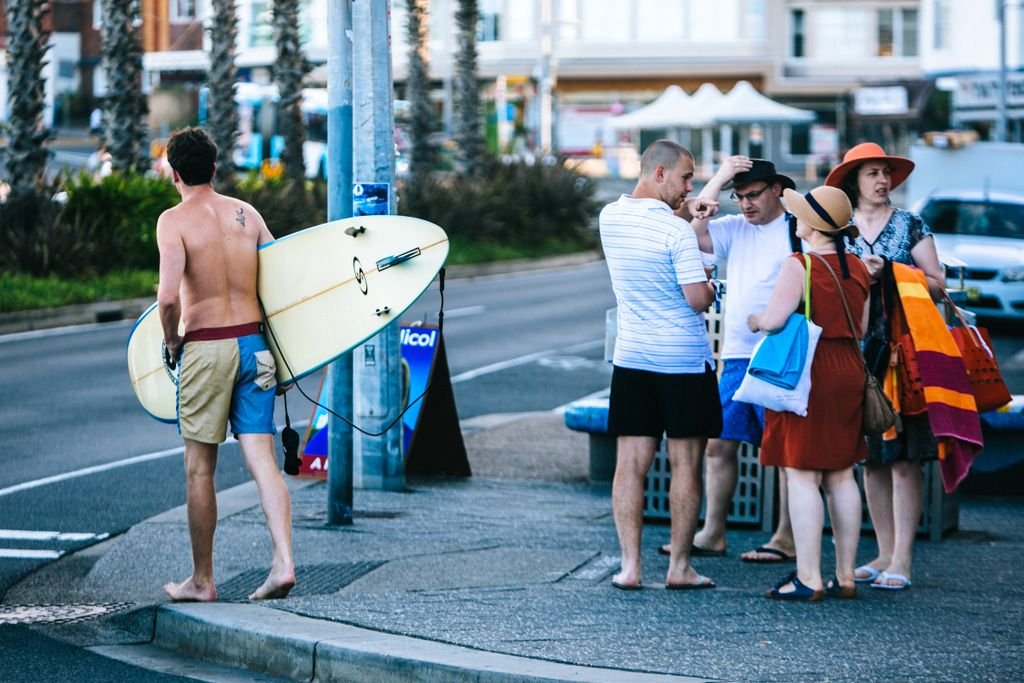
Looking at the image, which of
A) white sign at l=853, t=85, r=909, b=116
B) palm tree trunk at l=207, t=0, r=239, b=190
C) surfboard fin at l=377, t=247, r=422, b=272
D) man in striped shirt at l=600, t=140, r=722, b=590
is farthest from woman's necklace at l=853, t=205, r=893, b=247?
white sign at l=853, t=85, r=909, b=116

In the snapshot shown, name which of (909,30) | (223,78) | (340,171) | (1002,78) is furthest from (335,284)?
(909,30)

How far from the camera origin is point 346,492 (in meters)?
8.41

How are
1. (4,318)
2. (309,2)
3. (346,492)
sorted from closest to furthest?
1. (346,492)
2. (4,318)
3. (309,2)

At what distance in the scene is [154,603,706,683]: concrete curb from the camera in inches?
219

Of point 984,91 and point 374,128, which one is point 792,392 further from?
point 984,91

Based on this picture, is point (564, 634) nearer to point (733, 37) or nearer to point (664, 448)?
point (664, 448)

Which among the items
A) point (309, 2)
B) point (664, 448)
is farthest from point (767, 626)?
point (309, 2)

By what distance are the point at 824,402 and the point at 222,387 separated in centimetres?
238

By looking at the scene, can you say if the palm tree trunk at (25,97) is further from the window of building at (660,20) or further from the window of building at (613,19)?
the window of building at (660,20)

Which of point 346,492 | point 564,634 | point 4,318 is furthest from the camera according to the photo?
point 4,318

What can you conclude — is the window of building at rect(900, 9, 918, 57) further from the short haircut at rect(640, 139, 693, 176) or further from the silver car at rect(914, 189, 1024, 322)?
the short haircut at rect(640, 139, 693, 176)

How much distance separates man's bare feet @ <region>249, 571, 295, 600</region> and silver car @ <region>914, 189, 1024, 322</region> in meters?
13.0

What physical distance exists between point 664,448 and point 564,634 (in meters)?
2.72

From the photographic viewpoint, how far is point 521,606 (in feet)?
21.6
